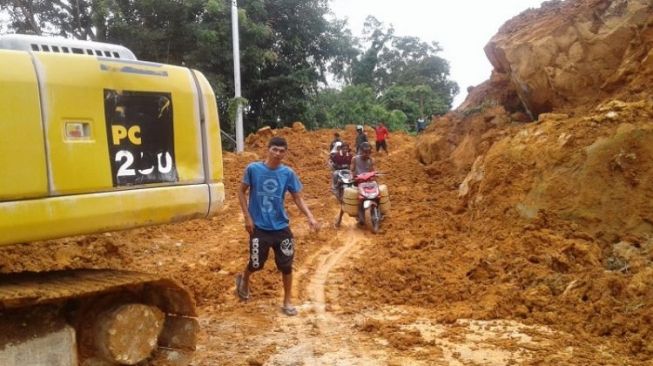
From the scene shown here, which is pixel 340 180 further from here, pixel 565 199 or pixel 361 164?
pixel 565 199

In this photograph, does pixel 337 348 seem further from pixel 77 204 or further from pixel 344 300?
pixel 77 204

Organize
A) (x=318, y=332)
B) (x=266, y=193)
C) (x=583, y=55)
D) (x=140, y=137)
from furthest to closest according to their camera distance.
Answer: (x=583, y=55) → (x=266, y=193) → (x=318, y=332) → (x=140, y=137)

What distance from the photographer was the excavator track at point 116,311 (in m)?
3.24

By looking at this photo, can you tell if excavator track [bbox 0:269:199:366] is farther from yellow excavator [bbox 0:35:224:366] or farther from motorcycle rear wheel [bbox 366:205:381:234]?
motorcycle rear wheel [bbox 366:205:381:234]

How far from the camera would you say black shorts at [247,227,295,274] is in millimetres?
5629

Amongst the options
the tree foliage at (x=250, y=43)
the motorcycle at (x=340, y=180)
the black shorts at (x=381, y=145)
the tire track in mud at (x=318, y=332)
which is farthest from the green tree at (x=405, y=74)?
the tire track in mud at (x=318, y=332)

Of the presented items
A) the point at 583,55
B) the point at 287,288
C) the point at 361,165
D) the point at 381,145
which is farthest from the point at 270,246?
the point at 381,145

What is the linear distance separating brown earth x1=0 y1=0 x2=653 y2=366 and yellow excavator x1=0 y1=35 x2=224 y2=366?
3.97ft

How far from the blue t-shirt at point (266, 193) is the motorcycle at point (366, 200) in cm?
461

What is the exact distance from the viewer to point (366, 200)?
10289 mm

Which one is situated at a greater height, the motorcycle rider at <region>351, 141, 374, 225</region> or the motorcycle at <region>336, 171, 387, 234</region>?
the motorcycle rider at <region>351, 141, 374, 225</region>

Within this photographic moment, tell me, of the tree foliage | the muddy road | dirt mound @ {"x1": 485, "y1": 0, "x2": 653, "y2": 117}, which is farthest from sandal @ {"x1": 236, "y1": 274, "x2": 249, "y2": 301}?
the tree foliage

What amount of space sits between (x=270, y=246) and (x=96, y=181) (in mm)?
2619

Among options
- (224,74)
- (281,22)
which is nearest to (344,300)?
(224,74)
